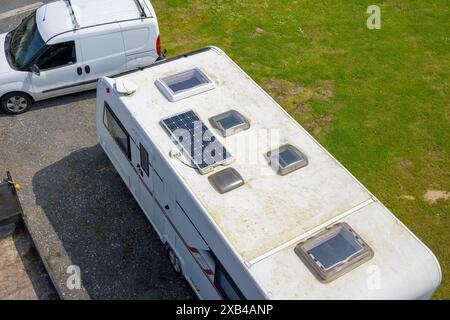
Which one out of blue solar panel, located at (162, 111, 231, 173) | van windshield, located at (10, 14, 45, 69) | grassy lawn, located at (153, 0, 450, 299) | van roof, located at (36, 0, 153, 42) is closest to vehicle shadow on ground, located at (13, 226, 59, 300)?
blue solar panel, located at (162, 111, 231, 173)

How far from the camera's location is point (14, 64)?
11367mm

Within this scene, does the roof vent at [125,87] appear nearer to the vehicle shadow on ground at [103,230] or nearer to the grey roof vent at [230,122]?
the grey roof vent at [230,122]

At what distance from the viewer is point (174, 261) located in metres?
8.64

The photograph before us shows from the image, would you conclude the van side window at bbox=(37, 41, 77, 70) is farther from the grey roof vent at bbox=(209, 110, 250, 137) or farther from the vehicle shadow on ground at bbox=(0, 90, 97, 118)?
the grey roof vent at bbox=(209, 110, 250, 137)

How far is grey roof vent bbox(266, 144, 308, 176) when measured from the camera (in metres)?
7.30

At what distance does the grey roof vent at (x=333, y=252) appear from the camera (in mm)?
6117

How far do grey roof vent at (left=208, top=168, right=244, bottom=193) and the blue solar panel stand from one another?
0.69ft

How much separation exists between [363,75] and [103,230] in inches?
329

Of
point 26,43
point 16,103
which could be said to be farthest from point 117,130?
point 26,43

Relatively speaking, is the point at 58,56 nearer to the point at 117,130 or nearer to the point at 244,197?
the point at 117,130

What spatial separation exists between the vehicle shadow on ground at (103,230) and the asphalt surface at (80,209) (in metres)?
0.02
